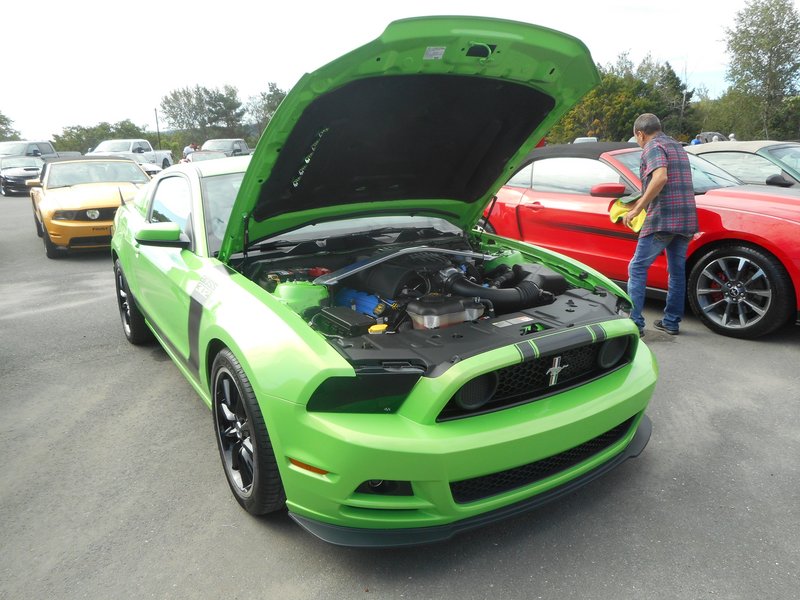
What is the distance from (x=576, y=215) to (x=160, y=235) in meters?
3.69

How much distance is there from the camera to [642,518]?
241cm

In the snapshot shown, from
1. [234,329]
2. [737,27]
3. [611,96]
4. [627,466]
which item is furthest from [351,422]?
[611,96]

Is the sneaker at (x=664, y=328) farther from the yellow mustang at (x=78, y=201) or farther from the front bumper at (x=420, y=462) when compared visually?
the yellow mustang at (x=78, y=201)

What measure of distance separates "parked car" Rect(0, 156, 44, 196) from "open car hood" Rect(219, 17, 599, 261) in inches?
743

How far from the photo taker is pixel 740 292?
14.4ft

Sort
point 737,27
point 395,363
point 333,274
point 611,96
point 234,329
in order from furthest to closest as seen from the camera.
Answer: point 611,96
point 737,27
point 333,274
point 234,329
point 395,363

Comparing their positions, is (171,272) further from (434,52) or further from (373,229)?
(434,52)

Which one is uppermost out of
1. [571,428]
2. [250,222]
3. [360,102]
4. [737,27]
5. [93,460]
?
[737,27]

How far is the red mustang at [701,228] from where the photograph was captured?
4.19 meters

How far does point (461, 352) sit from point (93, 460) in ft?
6.91

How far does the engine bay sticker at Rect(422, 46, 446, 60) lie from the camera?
7.59ft

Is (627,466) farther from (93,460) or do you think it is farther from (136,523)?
(93,460)

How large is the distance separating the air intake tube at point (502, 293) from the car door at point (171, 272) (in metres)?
1.28

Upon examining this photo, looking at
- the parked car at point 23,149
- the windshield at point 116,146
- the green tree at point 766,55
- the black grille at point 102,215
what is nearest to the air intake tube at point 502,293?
the black grille at point 102,215
